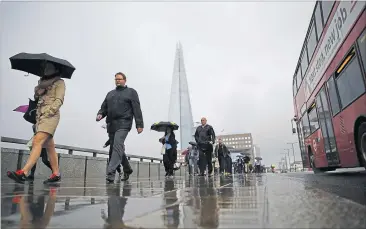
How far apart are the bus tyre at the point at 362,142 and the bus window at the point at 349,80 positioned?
58 centimetres

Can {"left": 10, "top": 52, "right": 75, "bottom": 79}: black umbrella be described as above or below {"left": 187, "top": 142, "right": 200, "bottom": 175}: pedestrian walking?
above

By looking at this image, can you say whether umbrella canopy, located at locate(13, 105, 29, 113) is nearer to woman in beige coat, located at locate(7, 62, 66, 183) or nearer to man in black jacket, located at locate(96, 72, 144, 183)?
woman in beige coat, located at locate(7, 62, 66, 183)

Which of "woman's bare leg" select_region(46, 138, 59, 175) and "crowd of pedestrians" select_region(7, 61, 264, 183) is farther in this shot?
"woman's bare leg" select_region(46, 138, 59, 175)

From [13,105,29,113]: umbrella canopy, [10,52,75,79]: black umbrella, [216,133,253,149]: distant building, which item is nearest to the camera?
[10,52,75,79]: black umbrella

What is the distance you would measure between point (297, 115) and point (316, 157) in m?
2.93

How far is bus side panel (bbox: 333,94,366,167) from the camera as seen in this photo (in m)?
5.05

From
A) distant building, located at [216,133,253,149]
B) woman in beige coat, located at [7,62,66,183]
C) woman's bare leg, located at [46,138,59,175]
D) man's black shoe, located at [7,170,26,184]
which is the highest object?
distant building, located at [216,133,253,149]

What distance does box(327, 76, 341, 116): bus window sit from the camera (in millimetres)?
6161

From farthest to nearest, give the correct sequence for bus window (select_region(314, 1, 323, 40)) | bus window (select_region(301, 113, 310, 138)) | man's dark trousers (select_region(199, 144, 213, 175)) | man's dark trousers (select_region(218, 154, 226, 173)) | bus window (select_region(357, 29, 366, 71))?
1. man's dark trousers (select_region(218, 154, 226, 173))
2. bus window (select_region(301, 113, 310, 138))
3. man's dark trousers (select_region(199, 144, 213, 175))
4. bus window (select_region(314, 1, 323, 40))
5. bus window (select_region(357, 29, 366, 71))

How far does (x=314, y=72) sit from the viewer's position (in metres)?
7.71

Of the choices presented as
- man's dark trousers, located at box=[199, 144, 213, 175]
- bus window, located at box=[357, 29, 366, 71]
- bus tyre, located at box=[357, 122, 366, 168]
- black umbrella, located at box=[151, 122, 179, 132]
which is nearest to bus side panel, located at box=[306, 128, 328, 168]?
bus tyre, located at box=[357, 122, 366, 168]

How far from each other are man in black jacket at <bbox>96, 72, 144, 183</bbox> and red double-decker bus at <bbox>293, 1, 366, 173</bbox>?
411 centimetres

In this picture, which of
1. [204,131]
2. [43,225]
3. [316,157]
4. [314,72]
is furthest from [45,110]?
[316,157]

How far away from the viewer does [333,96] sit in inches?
249
